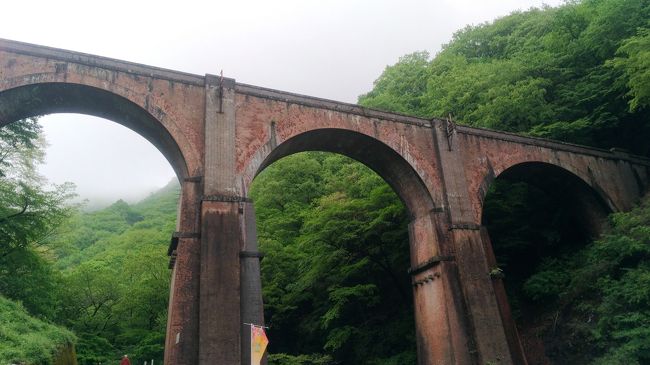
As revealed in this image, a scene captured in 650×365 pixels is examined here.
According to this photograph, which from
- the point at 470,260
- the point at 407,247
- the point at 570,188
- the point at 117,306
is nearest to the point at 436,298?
the point at 470,260

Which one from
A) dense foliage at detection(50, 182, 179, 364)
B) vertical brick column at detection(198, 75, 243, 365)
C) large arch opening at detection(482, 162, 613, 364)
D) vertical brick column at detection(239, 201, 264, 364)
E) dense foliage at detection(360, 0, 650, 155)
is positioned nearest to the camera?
vertical brick column at detection(198, 75, 243, 365)

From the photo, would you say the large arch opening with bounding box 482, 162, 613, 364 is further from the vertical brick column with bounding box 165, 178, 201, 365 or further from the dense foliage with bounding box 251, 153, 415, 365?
the vertical brick column with bounding box 165, 178, 201, 365

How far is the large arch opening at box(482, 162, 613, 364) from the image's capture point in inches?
572

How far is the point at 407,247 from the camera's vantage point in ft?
57.2

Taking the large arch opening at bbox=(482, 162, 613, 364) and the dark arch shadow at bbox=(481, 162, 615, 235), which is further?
the dark arch shadow at bbox=(481, 162, 615, 235)

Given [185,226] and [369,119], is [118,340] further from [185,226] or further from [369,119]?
[369,119]

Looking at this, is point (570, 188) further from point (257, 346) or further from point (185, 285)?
point (185, 285)

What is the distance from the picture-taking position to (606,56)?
→ 18.8m

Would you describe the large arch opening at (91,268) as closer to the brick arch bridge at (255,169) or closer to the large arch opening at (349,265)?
the brick arch bridge at (255,169)

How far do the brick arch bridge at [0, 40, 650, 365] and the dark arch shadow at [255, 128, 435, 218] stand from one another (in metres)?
0.04

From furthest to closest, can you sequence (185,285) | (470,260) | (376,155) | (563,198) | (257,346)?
(563,198)
(376,155)
(470,260)
(185,285)
(257,346)

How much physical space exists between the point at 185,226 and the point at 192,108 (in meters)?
3.04

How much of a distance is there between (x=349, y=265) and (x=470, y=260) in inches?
197

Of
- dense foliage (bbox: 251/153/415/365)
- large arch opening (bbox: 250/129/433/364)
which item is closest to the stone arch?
large arch opening (bbox: 250/129/433/364)
